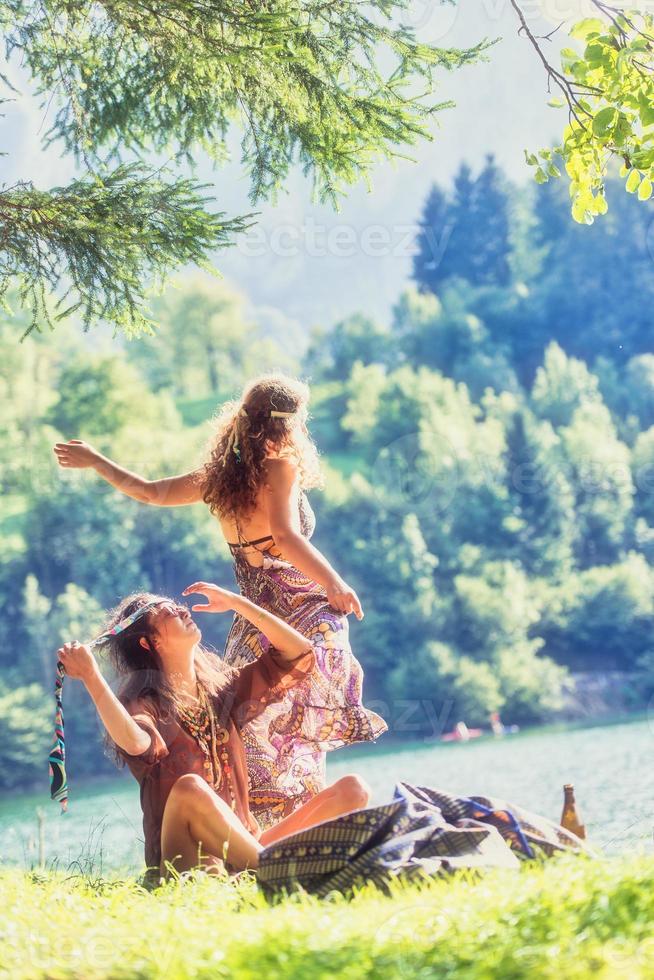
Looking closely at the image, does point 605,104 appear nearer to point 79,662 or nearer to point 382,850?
point 79,662

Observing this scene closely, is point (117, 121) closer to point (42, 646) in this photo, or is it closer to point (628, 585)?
point (42, 646)

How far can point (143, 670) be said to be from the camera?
12.9ft

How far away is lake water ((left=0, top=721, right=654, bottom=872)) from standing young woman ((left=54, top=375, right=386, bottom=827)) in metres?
10.0

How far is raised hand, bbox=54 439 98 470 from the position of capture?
4.58 meters

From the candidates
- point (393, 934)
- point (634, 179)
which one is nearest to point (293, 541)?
point (634, 179)

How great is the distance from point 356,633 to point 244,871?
33.3m

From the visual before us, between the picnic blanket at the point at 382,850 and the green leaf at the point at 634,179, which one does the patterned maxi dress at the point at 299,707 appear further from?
the green leaf at the point at 634,179

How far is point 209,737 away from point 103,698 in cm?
58

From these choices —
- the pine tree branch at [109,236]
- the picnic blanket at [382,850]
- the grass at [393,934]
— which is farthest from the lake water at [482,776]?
the grass at [393,934]

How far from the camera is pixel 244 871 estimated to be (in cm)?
352

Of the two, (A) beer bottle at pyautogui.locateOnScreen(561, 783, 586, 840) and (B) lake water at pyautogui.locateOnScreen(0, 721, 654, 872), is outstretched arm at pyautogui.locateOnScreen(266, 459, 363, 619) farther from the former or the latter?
(B) lake water at pyautogui.locateOnScreen(0, 721, 654, 872)

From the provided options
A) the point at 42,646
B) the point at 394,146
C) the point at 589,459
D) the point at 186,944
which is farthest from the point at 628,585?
the point at 186,944

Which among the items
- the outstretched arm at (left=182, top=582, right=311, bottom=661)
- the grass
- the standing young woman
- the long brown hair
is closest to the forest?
the standing young woman

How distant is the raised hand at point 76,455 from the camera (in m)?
4.58
